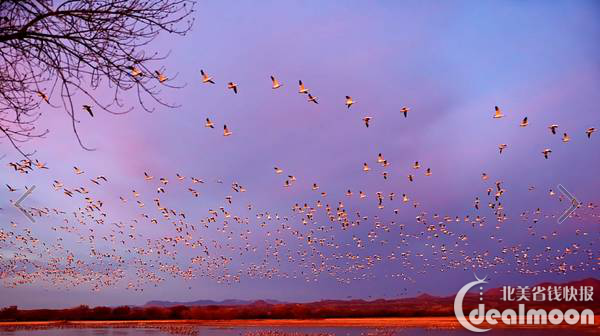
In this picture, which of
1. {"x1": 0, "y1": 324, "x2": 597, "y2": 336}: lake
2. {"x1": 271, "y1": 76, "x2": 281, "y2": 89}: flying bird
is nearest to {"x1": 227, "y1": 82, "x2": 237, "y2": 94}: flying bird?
{"x1": 271, "y1": 76, "x2": 281, "y2": 89}: flying bird

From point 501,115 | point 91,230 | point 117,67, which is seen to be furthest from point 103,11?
point 91,230

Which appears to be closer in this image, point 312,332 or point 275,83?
point 275,83

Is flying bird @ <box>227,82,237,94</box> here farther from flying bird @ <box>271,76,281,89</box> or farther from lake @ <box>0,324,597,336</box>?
lake @ <box>0,324,597,336</box>

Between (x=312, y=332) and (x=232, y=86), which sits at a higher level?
(x=232, y=86)

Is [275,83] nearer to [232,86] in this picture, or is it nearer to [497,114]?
[232,86]

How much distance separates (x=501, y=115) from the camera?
1049 inches

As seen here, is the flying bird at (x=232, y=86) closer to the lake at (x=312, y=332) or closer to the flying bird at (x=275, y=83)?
the flying bird at (x=275, y=83)

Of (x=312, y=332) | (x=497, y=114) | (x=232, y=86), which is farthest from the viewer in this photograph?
(x=312, y=332)

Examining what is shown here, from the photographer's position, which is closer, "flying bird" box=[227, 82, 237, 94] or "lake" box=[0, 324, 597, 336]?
"flying bird" box=[227, 82, 237, 94]

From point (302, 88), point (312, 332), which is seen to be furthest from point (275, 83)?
point (312, 332)

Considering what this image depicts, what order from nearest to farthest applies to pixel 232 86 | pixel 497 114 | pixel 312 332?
pixel 232 86 < pixel 497 114 < pixel 312 332

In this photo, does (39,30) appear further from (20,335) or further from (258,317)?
(258,317)

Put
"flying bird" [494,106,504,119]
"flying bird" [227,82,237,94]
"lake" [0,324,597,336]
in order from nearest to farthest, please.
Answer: "flying bird" [227,82,237,94], "flying bird" [494,106,504,119], "lake" [0,324,597,336]

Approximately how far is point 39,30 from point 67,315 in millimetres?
83075
